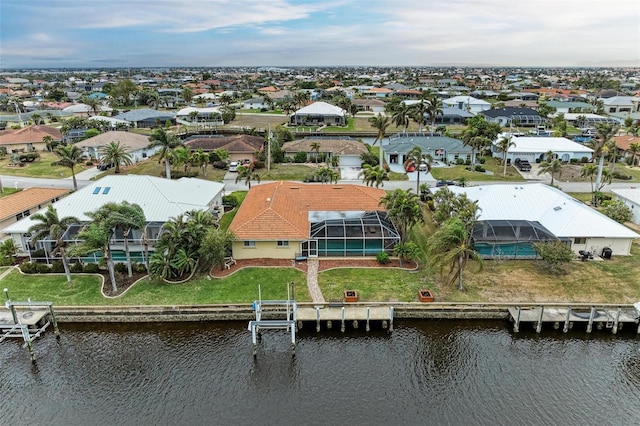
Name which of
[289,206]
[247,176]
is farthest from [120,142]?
[289,206]

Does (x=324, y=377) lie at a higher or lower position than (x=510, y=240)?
lower

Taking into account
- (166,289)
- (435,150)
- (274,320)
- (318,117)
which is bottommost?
(274,320)

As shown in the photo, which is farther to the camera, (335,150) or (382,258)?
(335,150)

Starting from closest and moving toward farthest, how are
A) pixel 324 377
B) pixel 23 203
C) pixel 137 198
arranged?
pixel 324 377
pixel 137 198
pixel 23 203

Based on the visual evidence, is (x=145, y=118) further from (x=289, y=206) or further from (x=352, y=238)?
(x=352, y=238)

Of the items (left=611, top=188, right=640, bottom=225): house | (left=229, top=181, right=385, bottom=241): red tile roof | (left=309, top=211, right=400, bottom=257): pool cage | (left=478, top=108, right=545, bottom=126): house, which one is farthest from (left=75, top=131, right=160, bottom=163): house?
(left=478, top=108, right=545, bottom=126): house

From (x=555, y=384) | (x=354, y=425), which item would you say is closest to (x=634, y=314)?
(x=555, y=384)

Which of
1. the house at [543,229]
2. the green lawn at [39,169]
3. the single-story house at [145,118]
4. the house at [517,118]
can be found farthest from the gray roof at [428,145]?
the single-story house at [145,118]

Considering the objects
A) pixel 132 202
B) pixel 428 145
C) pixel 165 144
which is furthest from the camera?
pixel 428 145
